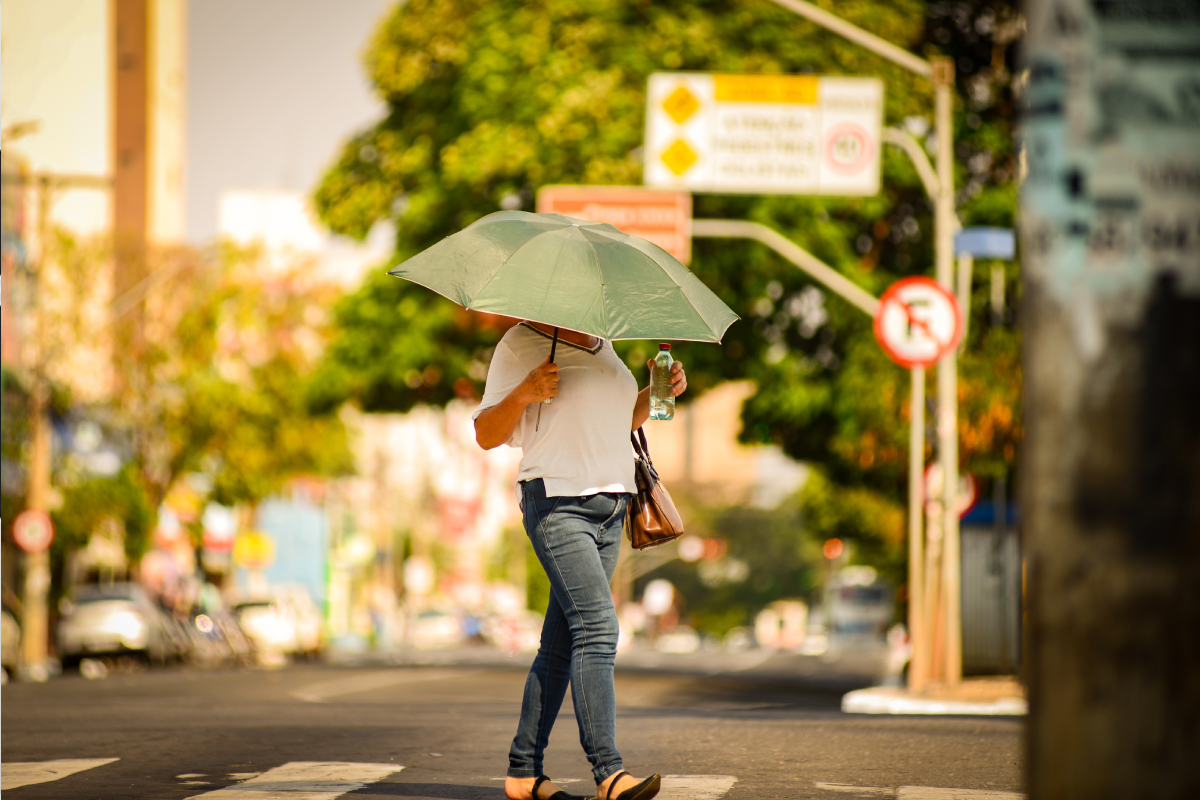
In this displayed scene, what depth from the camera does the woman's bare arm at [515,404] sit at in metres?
5.35

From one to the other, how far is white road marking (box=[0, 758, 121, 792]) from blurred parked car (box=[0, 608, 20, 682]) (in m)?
21.3

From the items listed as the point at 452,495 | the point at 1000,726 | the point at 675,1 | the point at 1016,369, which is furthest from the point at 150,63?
the point at 1000,726

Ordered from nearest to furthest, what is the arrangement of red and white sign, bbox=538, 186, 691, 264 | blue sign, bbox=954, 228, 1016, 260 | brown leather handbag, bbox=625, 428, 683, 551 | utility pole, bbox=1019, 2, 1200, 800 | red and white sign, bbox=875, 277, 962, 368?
utility pole, bbox=1019, 2, 1200, 800 < brown leather handbag, bbox=625, 428, 683, 551 < red and white sign, bbox=875, 277, 962, 368 < blue sign, bbox=954, 228, 1016, 260 < red and white sign, bbox=538, 186, 691, 264

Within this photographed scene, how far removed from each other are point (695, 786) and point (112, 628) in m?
23.7

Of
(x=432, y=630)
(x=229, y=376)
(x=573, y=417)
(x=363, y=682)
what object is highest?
(x=229, y=376)

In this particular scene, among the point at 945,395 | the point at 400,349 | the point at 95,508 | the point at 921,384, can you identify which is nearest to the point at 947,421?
the point at 945,395

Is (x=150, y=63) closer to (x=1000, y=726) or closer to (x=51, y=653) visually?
(x=51, y=653)

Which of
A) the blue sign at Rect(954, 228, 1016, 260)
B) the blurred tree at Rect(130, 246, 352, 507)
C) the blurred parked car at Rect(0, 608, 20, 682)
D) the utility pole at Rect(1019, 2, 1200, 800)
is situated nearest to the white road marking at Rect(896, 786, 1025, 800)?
the utility pole at Rect(1019, 2, 1200, 800)

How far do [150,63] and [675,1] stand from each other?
1795 inches

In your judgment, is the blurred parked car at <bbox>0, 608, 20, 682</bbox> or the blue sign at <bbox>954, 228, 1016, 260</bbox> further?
the blurred parked car at <bbox>0, 608, 20, 682</bbox>

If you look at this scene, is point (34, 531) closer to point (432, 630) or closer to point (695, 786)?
point (695, 786)

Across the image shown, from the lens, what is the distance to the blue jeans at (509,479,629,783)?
5.31 metres

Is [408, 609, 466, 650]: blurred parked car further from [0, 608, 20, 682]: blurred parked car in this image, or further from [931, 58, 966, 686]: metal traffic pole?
[931, 58, 966, 686]: metal traffic pole

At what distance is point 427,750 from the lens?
7.52 m
